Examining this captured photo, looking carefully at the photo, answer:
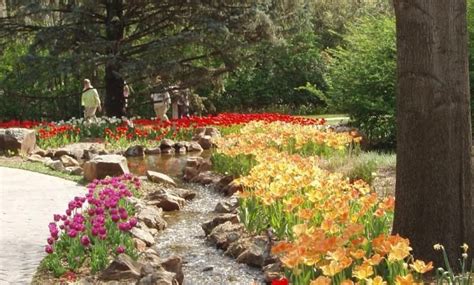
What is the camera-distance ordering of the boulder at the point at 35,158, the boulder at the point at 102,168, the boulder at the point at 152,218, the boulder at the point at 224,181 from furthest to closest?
the boulder at the point at 35,158 → the boulder at the point at 102,168 → the boulder at the point at 224,181 → the boulder at the point at 152,218

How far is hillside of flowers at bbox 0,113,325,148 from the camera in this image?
1712 cm

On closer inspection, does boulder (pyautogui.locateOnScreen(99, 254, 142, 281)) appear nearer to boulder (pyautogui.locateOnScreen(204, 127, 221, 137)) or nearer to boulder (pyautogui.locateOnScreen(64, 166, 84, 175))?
boulder (pyautogui.locateOnScreen(64, 166, 84, 175))

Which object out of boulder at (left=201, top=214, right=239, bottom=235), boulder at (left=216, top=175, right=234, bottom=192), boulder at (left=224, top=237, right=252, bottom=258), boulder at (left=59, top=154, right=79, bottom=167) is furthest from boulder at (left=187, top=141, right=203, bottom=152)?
boulder at (left=224, top=237, right=252, bottom=258)

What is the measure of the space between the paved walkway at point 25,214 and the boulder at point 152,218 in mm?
1108

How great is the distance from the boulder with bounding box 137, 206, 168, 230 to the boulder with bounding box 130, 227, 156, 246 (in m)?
0.55

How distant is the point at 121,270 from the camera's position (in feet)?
19.2

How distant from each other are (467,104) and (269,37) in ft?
55.2

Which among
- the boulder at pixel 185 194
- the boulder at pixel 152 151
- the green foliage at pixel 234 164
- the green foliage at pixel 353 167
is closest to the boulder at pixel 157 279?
Result: the green foliage at pixel 353 167

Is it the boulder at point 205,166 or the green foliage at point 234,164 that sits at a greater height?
the green foliage at point 234,164

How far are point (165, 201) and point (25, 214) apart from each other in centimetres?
197

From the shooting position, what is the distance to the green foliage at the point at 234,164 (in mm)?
11234

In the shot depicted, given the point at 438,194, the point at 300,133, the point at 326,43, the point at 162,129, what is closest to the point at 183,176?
the point at 300,133

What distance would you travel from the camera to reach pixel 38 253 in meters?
6.62

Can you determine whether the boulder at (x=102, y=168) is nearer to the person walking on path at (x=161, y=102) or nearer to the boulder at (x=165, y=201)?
the boulder at (x=165, y=201)
